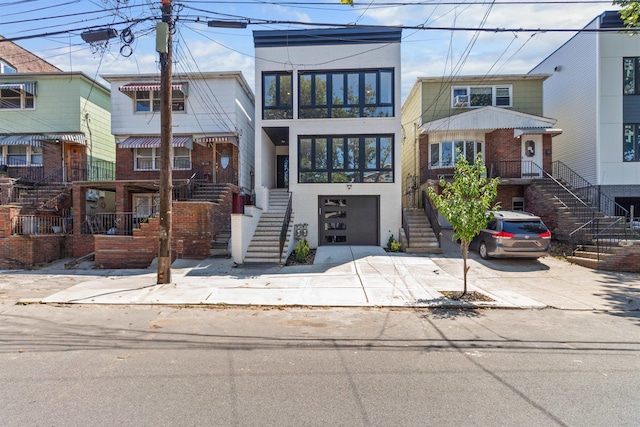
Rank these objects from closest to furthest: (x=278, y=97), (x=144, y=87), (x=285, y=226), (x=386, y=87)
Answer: (x=285, y=226), (x=386, y=87), (x=278, y=97), (x=144, y=87)

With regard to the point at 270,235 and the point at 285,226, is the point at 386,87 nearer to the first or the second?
the point at 285,226

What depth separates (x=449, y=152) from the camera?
1956 cm

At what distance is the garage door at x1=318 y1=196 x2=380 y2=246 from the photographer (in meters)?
16.6

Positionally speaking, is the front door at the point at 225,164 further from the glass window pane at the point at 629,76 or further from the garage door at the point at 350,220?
the glass window pane at the point at 629,76

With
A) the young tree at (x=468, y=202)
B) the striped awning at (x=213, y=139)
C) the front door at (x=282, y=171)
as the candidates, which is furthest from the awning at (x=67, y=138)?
the young tree at (x=468, y=202)

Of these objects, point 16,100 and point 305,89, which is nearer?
point 305,89

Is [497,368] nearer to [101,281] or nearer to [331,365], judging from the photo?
[331,365]

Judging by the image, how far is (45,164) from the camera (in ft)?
65.1

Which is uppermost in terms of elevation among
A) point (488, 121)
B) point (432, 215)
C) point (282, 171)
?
point (488, 121)

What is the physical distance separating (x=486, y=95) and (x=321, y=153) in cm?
1061

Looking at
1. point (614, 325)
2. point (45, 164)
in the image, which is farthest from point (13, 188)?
point (614, 325)

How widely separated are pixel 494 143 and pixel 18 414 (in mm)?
20457

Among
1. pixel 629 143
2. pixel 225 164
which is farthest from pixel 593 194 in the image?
pixel 225 164

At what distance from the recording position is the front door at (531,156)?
19.1 m
